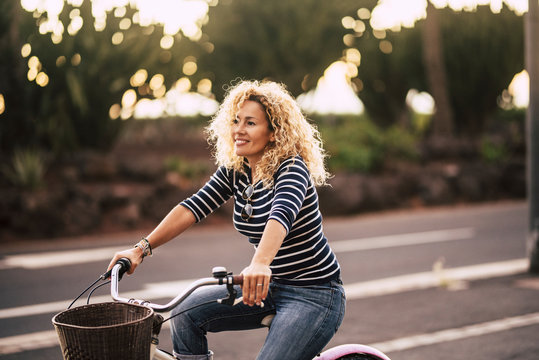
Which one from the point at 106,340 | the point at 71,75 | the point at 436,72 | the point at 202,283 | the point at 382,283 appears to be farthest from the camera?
the point at 436,72

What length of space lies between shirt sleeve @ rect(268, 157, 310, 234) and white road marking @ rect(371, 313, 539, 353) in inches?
111

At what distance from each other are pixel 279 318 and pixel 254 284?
0.34 metres

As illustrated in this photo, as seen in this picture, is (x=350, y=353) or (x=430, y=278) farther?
(x=430, y=278)

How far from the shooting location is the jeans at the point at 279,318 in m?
2.77

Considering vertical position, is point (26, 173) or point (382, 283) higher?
point (26, 173)

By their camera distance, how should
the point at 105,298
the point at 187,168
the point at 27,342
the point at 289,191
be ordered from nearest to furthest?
the point at 289,191 → the point at 27,342 → the point at 105,298 → the point at 187,168

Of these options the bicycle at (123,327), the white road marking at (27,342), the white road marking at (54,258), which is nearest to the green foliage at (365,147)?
the white road marking at (54,258)

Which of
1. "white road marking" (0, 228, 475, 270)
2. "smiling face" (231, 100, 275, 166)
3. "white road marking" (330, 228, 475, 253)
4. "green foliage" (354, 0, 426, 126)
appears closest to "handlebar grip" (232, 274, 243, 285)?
"smiling face" (231, 100, 275, 166)

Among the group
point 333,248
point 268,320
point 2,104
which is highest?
point 2,104

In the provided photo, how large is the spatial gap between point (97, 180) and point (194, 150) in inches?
200

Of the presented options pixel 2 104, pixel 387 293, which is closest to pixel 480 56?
pixel 2 104

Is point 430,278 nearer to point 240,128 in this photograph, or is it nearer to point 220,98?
point 240,128

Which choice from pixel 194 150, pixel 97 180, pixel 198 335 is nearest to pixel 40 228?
pixel 97 180

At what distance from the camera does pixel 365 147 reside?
1783cm
